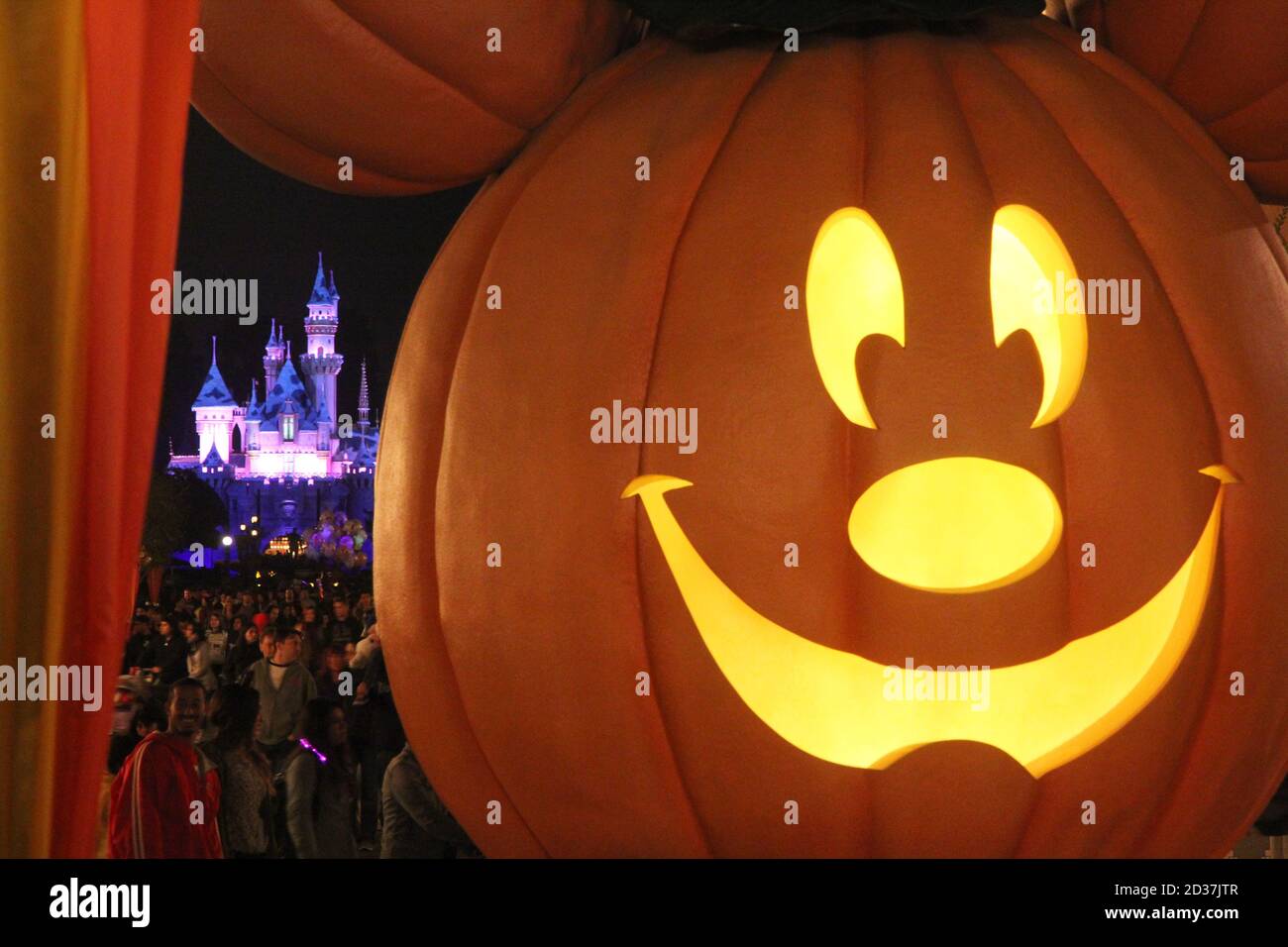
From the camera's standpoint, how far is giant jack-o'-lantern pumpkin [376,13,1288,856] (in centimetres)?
222

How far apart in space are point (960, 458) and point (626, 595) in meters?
0.58

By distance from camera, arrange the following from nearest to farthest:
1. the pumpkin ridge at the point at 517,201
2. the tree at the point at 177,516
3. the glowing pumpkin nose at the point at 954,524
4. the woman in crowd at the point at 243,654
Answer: the glowing pumpkin nose at the point at 954,524 < the pumpkin ridge at the point at 517,201 < the woman in crowd at the point at 243,654 < the tree at the point at 177,516

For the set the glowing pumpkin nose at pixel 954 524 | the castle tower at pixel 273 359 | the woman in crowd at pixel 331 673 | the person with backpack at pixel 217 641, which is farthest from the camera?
the castle tower at pixel 273 359

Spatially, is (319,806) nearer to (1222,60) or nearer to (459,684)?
(459,684)

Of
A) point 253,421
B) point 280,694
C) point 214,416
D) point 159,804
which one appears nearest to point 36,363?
point 159,804

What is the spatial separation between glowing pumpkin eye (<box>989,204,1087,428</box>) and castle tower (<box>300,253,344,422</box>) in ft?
174

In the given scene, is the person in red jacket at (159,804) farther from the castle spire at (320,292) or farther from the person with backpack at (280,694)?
the castle spire at (320,292)

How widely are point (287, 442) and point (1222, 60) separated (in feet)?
158

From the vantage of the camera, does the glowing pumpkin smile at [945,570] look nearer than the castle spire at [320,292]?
Yes

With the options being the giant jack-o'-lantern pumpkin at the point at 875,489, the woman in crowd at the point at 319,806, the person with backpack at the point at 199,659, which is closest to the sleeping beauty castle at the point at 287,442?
the person with backpack at the point at 199,659

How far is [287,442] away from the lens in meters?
48.7

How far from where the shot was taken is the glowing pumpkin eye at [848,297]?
2250 mm

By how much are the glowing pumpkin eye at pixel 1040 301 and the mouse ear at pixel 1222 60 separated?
541 mm

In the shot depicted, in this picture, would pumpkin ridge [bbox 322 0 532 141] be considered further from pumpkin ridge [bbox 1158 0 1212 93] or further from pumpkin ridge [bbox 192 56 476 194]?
pumpkin ridge [bbox 1158 0 1212 93]
